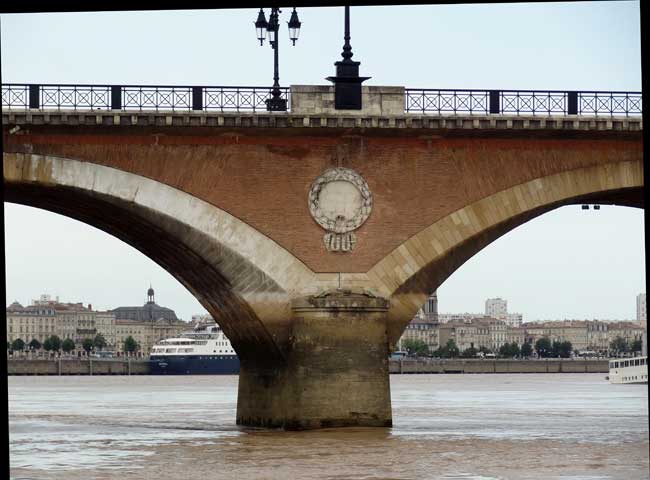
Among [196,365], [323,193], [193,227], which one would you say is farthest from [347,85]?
[196,365]

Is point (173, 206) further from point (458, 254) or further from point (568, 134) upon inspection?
point (568, 134)

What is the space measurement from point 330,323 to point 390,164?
329 centimetres

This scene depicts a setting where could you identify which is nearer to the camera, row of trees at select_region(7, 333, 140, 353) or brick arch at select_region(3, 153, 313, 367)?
brick arch at select_region(3, 153, 313, 367)

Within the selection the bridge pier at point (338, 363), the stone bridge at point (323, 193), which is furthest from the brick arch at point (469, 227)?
the bridge pier at point (338, 363)

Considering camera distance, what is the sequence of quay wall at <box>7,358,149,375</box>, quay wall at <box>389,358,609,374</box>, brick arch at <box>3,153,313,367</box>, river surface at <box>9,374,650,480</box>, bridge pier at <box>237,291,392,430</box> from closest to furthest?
river surface at <box>9,374,650,480</box> → brick arch at <box>3,153,313,367</box> → bridge pier at <box>237,291,392,430</box> → quay wall at <box>7,358,149,375</box> → quay wall at <box>389,358,609,374</box>

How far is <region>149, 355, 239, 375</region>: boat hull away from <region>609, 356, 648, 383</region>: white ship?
38861 mm

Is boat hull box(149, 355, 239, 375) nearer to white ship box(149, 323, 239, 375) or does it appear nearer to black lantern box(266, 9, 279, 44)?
white ship box(149, 323, 239, 375)

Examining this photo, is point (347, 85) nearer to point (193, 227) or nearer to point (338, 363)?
point (193, 227)

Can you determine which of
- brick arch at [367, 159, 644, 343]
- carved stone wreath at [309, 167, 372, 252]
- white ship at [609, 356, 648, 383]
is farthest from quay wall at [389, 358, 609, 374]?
carved stone wreath at [309, 167, 372, 252]

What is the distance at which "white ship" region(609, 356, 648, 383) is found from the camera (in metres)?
75.6

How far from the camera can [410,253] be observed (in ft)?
Answer: 88.7

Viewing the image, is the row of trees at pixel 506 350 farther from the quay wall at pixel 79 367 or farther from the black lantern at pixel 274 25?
the black lantern at pixel 274 25

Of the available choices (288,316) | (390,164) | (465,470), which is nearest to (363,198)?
(390,164)

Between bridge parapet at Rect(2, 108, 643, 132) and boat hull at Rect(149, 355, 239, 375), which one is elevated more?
bridge parapet at Rect(2, 108, 643, 132)
